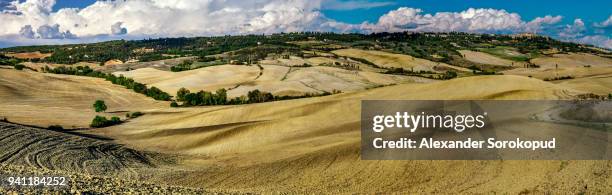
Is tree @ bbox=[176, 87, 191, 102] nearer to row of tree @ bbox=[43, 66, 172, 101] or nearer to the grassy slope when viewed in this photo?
row of tree @ bbox=[43, 66, 172, 101]

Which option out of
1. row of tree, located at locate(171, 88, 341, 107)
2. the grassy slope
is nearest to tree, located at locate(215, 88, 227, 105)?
row of tree, located at locate(171, 88, 341, 107)

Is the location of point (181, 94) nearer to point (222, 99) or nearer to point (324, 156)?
point (222, 99)

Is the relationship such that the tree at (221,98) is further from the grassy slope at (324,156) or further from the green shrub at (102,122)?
the green shrub at (102,122)

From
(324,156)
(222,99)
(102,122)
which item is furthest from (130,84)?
(324,156)

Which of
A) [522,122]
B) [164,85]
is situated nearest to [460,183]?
[522,122]

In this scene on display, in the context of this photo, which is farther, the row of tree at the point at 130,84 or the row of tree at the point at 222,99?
the row of tree at the point at 130,84

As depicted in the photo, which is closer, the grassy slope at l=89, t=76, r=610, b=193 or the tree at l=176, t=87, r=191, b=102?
the grassy slope at l=89, t=76, r=610, b=193

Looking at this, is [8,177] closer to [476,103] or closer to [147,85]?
[476,103]

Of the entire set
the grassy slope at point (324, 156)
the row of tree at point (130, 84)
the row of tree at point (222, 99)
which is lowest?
Result: the row of tree at point (130, 84)

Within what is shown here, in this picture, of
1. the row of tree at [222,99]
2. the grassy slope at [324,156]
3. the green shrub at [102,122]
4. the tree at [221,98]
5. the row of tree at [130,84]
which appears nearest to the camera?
the grassy slope at [324,156]

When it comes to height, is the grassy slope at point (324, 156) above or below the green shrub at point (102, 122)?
above

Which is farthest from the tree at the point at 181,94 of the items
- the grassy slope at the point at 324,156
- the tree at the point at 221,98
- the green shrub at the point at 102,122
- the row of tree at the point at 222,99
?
the grassy slope at the point at 324,156
